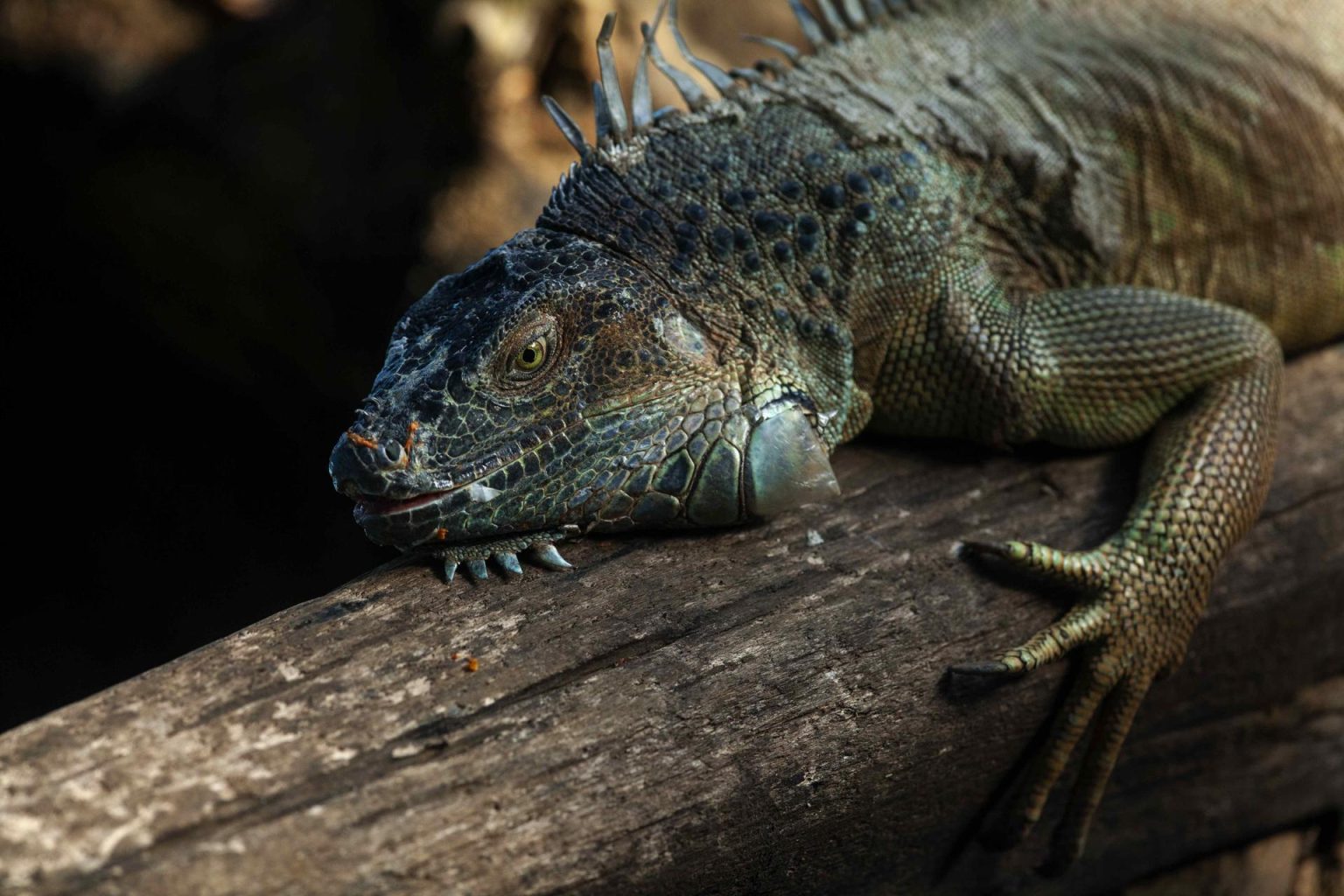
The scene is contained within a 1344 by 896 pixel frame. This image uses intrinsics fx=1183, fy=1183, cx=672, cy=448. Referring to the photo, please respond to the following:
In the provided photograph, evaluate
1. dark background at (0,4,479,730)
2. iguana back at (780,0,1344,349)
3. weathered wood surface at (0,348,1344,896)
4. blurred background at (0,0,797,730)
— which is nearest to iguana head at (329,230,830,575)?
weathered wood surface at (0,348,1344,896)

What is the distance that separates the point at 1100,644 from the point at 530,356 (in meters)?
1.65

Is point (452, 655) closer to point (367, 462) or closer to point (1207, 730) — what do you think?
point (367, 462)

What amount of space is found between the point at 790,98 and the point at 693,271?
2.38ft

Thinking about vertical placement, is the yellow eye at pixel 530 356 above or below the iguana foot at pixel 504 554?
above

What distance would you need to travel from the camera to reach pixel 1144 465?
348cm

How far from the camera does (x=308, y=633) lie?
2676 mm

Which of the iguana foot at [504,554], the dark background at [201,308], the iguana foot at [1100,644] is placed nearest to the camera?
the iguana foot at [504,554]

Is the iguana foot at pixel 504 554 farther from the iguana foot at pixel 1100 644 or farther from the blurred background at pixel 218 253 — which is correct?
the blurred background at pixel 218 253

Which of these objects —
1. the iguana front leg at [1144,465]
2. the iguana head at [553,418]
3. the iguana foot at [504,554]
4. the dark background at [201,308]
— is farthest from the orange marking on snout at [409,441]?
the dark background at [201,308]

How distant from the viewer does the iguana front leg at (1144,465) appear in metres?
3.09

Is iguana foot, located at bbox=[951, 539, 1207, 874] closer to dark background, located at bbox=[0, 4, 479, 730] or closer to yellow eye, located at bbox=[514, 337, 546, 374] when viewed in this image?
yellow eye, located at bbox=[514, 337, 546, 374]

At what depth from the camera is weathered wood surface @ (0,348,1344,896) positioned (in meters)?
2.26

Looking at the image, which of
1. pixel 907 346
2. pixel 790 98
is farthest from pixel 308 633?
pixel 790 98

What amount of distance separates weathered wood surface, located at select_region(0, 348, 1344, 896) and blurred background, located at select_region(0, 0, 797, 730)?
3878 millimetres
